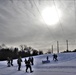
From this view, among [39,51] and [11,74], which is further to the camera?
[39,51]

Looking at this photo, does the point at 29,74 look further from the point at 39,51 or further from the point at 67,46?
the point at 39,51

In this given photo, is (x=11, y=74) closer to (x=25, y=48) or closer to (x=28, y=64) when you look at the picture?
(x=28, y=64)

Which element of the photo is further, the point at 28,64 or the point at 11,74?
the point at 28,64

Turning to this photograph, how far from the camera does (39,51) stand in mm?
116500

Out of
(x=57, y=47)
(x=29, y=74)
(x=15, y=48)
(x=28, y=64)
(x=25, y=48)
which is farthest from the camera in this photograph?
(x=25, y=48)

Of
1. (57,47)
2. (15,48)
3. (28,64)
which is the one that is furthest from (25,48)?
(28,64)

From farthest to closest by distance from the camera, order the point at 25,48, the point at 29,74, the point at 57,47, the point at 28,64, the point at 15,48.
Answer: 1. the point at 25,48
2. the point at 15,48
3. the point at 57,47
4. the point at 28,64
5. the point at 29,74

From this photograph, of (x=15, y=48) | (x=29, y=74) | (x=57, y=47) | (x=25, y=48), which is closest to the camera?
(x=29, y=74)

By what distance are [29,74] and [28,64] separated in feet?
6.50

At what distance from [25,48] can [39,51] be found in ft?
43.4

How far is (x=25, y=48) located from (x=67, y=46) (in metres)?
44.4

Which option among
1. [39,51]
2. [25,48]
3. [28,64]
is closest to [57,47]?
[39,51]

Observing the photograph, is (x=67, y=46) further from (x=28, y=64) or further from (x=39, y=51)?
(x=28, y=64)

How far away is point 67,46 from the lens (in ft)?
285
